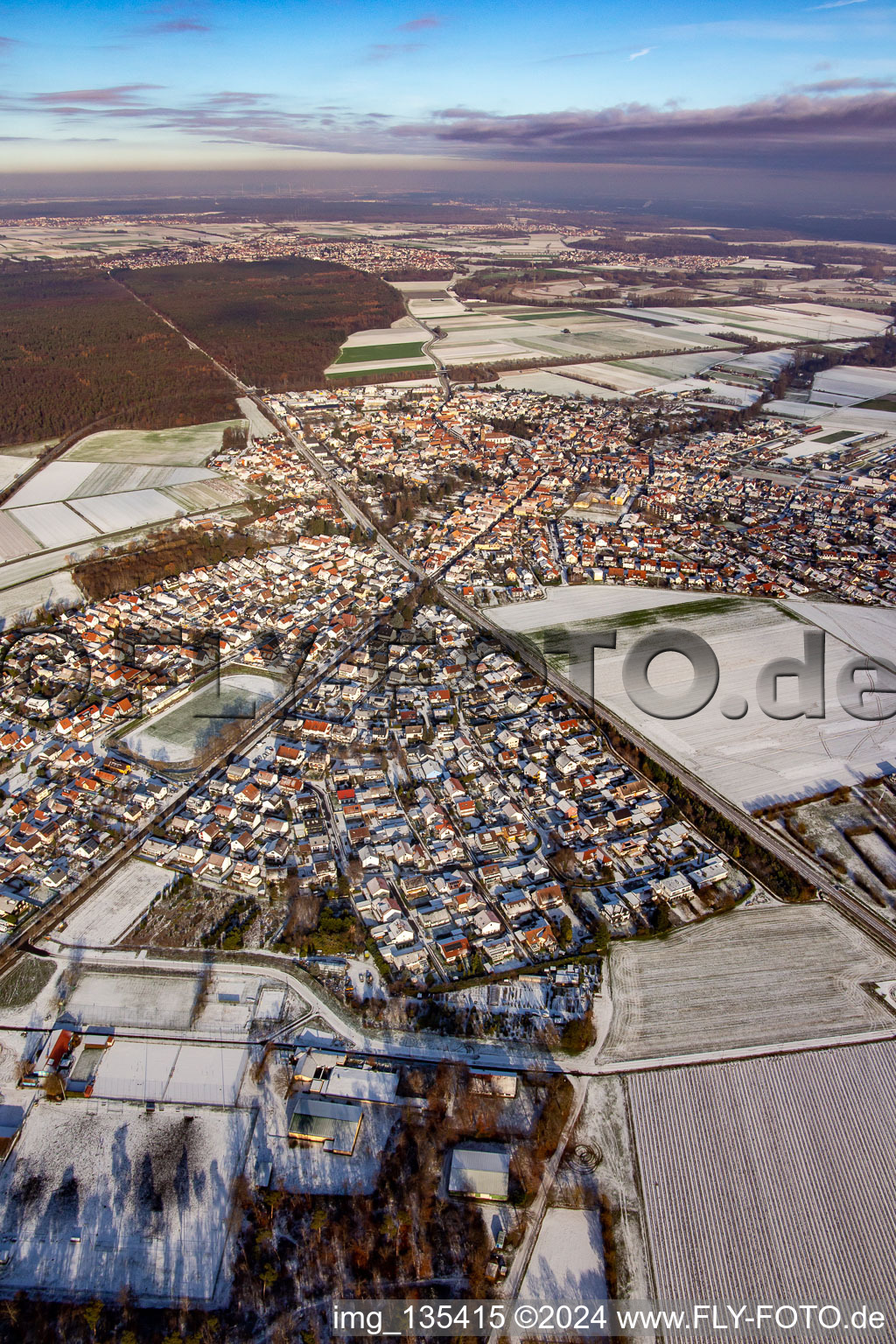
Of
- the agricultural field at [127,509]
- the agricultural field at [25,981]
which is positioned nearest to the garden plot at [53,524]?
the agricultural field at [127,509]

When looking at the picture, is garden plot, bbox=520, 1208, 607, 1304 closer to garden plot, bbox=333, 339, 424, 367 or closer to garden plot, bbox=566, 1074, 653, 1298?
garden plot, bbox=566, 1074, 653, 1298

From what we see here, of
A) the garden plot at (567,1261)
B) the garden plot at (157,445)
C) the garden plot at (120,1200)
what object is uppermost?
the garden plot at (157,445)

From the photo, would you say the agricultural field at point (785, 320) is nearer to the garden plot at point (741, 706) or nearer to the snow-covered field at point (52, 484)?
the garden plot at point (741, 706)

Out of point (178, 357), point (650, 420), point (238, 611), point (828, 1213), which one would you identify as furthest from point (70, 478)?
point (828, 1213)

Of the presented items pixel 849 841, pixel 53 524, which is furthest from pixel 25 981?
pixel 53 524

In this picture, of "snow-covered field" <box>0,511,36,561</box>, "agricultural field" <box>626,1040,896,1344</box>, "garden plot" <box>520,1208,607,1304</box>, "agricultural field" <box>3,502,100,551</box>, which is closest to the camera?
"garden plot" <box>520,1208,607,1304</box>

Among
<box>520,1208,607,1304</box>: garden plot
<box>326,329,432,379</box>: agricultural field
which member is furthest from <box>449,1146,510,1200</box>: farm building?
<box>326,329,432,379</box>: agricultural field
